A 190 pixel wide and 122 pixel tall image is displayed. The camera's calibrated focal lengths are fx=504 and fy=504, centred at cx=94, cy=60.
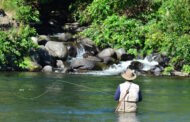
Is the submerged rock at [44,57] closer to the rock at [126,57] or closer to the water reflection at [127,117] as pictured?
the rock at [126,57]

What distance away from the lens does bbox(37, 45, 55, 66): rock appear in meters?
39.6

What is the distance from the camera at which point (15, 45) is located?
37156 millimetres

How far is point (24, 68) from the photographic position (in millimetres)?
37719

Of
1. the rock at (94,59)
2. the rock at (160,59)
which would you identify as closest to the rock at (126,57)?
the rock at (160,59)

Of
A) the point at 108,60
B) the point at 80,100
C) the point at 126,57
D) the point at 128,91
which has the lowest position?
the point at 80,100

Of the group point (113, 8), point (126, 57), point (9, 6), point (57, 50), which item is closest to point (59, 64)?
point (57, 50)

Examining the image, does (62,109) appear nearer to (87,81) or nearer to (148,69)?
(87,81)

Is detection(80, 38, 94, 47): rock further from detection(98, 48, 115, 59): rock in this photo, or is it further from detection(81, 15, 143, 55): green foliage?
detection(81, 15, 143, 55): green foliage

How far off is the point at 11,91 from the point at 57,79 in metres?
7.35

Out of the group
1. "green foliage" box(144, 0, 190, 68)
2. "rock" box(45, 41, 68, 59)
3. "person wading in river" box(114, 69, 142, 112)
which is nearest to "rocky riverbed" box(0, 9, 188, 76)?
"rock" box(45, 41, 68, 59)

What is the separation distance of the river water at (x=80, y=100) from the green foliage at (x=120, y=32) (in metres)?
5.53

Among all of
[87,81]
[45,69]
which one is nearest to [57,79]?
[87,81]

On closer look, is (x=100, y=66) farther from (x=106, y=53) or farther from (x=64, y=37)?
(x=64, y=37)

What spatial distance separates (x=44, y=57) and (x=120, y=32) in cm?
644
